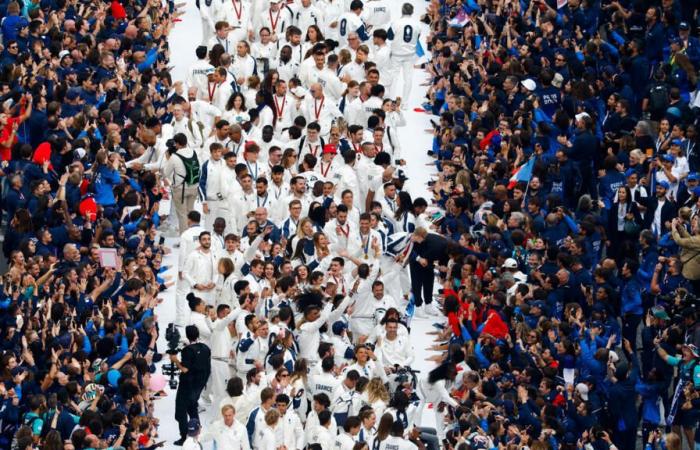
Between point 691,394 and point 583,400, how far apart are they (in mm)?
1489

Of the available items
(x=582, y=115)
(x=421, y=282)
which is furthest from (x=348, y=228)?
(x=582, y=115)

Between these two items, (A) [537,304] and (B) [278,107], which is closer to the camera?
(A) [537,304]

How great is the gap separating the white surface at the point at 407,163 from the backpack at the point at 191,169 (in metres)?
1.68

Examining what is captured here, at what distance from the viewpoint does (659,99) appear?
1225 inches

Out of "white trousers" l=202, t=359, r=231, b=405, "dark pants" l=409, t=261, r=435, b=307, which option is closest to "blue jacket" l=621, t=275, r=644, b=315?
Result: "dark pants" l=409, t=261, r=435, b=307

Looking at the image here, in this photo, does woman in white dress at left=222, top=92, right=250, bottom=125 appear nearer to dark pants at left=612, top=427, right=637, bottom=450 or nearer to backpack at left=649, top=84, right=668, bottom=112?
backpack at left=649, top=84, right=668, bottom=112

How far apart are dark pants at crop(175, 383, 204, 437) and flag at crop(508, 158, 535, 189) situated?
240 inches

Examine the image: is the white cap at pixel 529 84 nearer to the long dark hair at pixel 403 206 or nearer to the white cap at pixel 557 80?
the white cap at pixel 557 80

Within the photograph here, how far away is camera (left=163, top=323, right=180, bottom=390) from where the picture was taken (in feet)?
84.1

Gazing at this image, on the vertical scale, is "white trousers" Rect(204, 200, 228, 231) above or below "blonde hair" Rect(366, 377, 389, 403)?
above

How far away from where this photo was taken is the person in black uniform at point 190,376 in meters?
25.2

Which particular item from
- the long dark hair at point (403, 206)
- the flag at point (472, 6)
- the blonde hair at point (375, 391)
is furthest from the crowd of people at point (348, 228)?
the flag at point (472, 6)

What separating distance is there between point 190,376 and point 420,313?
16.8 ft

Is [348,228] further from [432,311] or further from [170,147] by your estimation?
[170,147]
